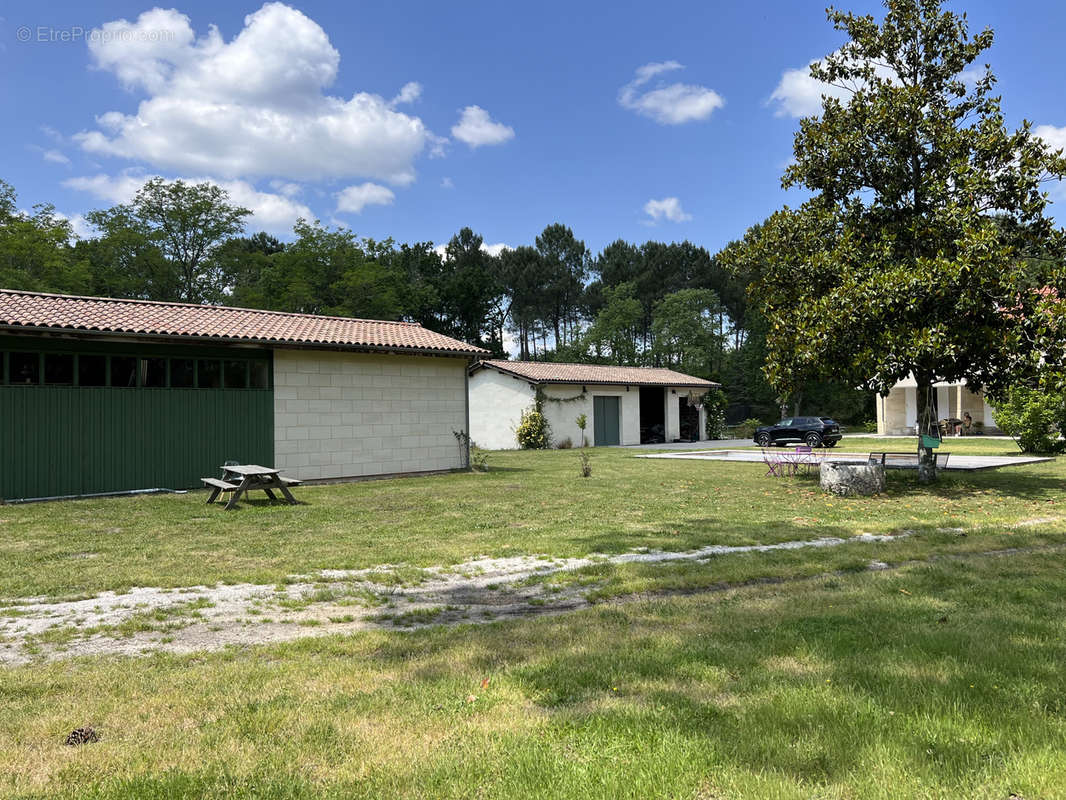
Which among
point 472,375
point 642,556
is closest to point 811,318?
A: point 642,556

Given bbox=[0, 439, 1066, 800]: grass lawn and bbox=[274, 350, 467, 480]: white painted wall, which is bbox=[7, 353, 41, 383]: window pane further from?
bbox=[0, 439, 1066, 800]: grass lawn

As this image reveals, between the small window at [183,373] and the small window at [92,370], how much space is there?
1.21 meters

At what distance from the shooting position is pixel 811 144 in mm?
14234

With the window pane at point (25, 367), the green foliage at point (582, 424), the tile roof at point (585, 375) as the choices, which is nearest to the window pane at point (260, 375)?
the window pane at point (25, 367)

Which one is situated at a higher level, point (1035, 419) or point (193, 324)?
point (193, 324)

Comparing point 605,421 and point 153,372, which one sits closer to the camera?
point 153,372

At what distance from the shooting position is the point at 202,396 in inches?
563

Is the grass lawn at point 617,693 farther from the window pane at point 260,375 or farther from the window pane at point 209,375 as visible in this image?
the window pane at point 260,375

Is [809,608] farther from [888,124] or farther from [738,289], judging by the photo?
[738,289]

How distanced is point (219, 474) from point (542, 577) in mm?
10453

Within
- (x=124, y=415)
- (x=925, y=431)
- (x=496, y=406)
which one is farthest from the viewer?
(x=496, y=406)

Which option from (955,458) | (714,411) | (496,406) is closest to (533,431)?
(496,406)

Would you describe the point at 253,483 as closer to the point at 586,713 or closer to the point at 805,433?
the point at 586,713

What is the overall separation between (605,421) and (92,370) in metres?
22.7
